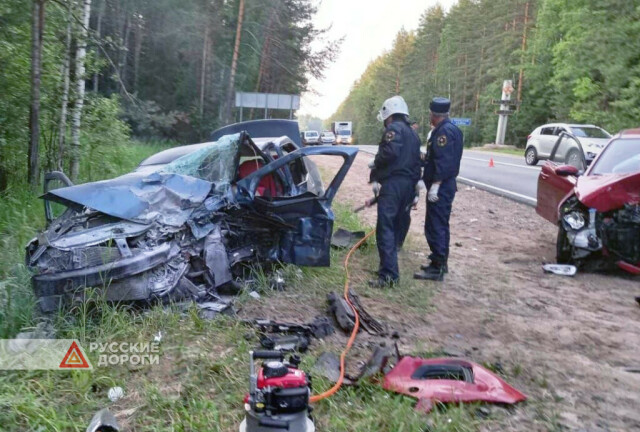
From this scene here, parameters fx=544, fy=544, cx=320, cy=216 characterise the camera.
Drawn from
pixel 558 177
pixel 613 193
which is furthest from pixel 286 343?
pixel 558 177

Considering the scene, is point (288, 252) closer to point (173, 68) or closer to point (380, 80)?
point (173, 68)

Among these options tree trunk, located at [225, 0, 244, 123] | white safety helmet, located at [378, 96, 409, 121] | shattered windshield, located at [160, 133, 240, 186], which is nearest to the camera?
shattered windshield, located at [160, 133, 240, 186]

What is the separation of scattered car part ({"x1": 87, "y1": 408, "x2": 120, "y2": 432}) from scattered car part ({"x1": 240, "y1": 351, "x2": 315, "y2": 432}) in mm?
654

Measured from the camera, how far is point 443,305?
16.5 feet

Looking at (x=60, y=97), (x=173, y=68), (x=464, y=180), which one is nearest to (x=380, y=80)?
(x=173, y=68)

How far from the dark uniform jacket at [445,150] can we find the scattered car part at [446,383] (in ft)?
8.65

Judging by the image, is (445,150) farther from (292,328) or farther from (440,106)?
(292,328)

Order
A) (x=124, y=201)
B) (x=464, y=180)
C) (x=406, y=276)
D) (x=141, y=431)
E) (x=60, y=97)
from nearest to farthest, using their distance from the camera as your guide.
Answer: (x=141, y=431) < (x=124, y=201) < (x=406, y=276) < (x=60, y=97) < (x=464, y=180)

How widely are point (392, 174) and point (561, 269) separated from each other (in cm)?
240

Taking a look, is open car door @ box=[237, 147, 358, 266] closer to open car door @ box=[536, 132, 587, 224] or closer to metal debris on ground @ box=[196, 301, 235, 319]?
metal debris on ground @ box=[196, 301, 235, 319]

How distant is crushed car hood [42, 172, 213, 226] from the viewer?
420 centimetres

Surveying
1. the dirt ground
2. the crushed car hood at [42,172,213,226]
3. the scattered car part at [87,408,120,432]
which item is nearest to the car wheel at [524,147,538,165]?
the dirt ground

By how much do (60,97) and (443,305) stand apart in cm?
672

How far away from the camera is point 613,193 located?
578cm
